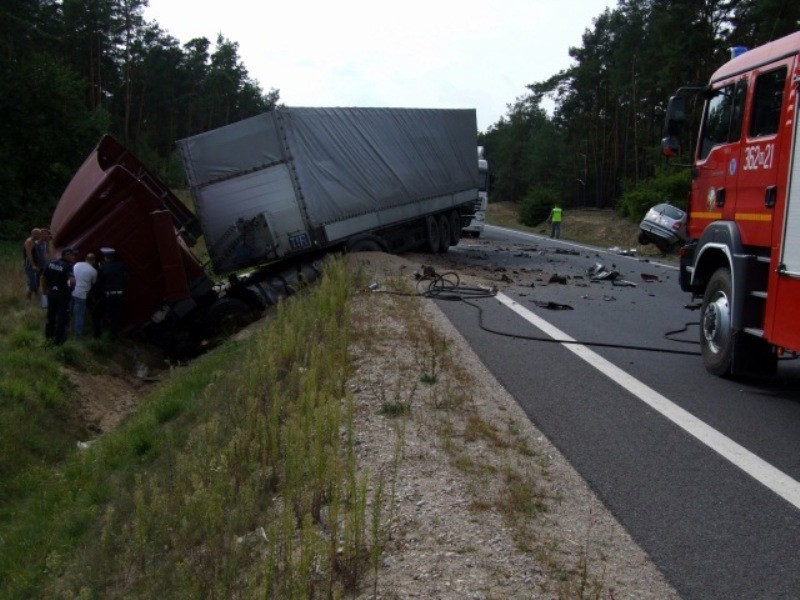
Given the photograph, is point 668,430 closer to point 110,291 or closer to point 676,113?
point 676,113

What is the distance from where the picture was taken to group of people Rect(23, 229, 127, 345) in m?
14.1

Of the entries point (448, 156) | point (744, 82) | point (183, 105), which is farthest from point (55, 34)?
point (744, 82)

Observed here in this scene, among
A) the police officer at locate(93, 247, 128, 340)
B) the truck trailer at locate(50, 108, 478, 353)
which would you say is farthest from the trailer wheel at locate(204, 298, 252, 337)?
the police officer at locate(93, 247, 128, 340)

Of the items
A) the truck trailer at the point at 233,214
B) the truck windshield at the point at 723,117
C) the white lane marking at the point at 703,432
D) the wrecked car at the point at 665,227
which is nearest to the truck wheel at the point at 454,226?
the truck trailer at the point at 233,214

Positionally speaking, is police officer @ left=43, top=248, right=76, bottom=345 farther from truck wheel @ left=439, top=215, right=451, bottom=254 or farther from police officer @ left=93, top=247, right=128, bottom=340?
truck wheel @ left=439, top=215, right=451, bottom=254

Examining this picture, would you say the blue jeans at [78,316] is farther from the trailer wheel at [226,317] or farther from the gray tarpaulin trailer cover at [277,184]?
the gray tarpaulin trailer cover at [277,184]

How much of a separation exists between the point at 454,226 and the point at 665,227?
21.5ft

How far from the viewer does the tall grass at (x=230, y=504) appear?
4.17 meters

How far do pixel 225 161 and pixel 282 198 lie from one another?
50.4 inches

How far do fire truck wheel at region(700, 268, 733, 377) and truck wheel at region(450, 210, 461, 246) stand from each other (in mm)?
16568

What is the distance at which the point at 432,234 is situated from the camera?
2312 centimetres

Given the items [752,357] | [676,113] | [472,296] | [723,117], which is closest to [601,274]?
[472,296]

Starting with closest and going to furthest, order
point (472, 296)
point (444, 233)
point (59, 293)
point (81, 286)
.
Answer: point (472, 296) < point (59, 293) < point (81, 286) < point (444, 233)

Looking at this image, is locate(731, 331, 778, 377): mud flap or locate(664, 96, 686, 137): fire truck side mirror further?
locate(664, 96, 686, 137): fire truck side mirror
